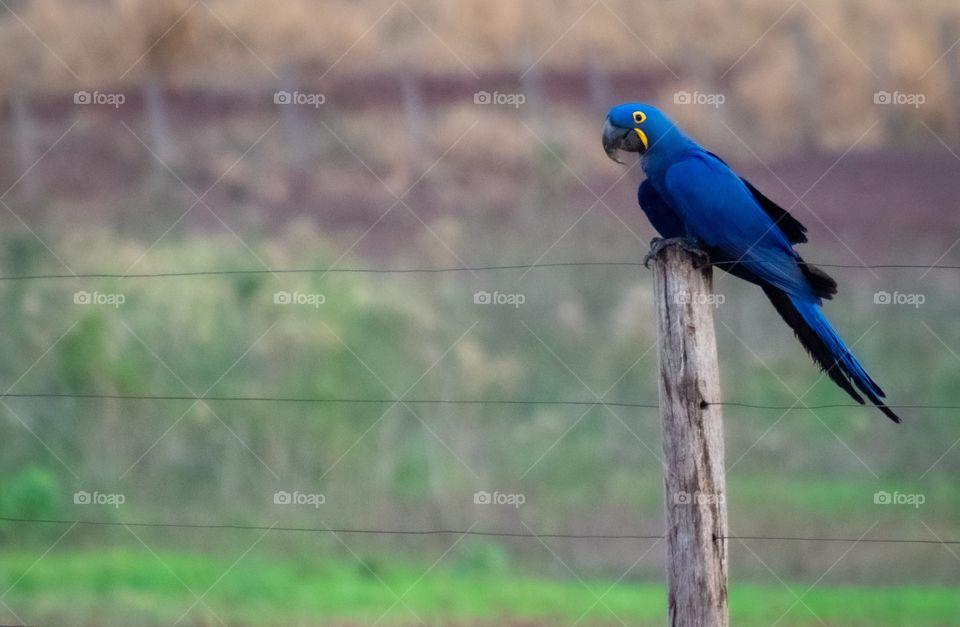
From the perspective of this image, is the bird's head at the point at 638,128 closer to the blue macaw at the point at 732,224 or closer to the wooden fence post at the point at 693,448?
the blue macaw at the point at 732,224

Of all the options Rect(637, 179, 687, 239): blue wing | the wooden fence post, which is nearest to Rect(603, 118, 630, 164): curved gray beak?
Rect(637, 179, 687, 239): blue wing

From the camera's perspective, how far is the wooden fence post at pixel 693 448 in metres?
2.65

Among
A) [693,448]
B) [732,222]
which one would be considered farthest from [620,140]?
[693,448]

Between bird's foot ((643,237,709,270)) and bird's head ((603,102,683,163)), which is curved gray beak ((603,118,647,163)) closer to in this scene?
bird's head ((603,102,683,163))

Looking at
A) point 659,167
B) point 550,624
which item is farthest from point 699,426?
point 550,624

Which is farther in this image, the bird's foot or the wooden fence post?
the bird's foot

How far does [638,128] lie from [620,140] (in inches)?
3.0

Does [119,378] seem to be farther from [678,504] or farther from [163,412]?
[678,504]

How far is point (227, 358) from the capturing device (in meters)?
5.95

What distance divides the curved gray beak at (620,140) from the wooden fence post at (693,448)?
3.40ft

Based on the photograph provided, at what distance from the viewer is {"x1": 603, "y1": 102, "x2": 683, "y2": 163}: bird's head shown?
3.60m

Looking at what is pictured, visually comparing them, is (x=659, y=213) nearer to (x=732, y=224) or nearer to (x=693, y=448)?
(x=732, y=224)

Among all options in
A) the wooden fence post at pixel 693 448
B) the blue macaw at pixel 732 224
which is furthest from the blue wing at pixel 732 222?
the wooden fence post at pixel 693 448

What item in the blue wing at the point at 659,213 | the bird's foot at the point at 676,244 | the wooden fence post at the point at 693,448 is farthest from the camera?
the blue wing at the point at 659,213
